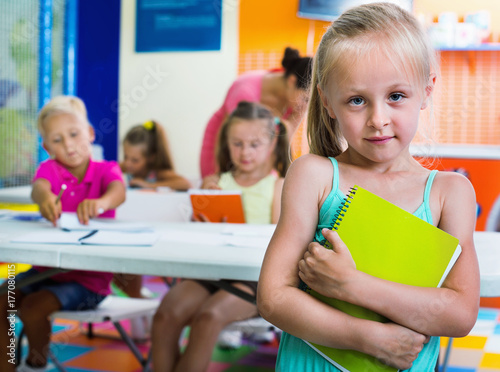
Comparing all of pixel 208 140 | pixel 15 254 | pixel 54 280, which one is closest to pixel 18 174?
pixel 208 140

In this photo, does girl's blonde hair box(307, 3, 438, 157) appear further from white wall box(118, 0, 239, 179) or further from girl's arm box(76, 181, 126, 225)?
white wall box(118, 0, 239, 179)

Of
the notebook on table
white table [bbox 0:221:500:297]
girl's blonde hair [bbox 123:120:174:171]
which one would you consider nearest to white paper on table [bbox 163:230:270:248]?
white table [bbox 0:221:500:297]

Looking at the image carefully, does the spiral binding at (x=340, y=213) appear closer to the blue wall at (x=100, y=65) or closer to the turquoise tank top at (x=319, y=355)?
the turquoise tank top at (x=319, y=355)

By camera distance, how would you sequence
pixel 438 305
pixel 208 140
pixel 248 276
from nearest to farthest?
1. pixel 438 305
2. pixel 248 276
3. pixel 208 140

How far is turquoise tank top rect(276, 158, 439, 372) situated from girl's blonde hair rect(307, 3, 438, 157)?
139mm

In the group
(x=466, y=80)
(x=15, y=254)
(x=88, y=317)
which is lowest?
(x=88, y=317)

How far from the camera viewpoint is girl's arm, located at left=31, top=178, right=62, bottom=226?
5.19ft

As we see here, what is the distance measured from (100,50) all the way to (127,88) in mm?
382

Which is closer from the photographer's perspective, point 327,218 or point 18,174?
point 327,218

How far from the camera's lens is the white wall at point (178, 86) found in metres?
4.35

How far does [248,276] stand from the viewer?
105 cm

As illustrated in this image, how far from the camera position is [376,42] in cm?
69

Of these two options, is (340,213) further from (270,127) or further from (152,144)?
(152,144)

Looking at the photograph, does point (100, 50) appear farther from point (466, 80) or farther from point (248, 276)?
point (248, 276)
